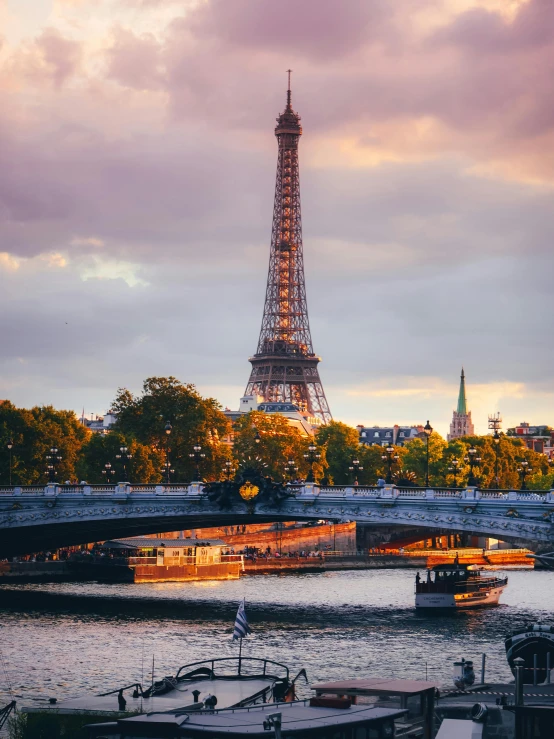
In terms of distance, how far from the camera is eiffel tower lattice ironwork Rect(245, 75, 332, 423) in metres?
189

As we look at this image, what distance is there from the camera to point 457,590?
79250 millimetres

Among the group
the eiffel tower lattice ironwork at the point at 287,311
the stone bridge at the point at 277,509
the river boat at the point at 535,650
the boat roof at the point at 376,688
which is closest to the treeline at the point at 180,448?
the stone bridge at the point at 277,509

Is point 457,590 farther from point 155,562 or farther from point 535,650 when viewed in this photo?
point 535,650

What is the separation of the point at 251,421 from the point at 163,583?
200 feet

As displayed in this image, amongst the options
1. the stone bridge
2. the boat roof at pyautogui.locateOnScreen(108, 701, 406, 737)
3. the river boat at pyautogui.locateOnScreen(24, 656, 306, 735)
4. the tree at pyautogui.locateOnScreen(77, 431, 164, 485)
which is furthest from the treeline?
the boat roof at pyautogui.locateOnScreen(108, 701, 406, 737)

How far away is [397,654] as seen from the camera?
193 ft

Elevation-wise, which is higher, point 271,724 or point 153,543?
point 153,543

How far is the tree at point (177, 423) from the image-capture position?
124 meters

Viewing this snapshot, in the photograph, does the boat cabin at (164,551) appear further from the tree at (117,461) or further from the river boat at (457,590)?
the river boat at (457,590)

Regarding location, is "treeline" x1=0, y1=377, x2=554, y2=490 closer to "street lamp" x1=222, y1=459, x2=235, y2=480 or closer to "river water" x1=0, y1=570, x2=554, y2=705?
"street lamp" x1=222, y1=459, x2=235, y2=480

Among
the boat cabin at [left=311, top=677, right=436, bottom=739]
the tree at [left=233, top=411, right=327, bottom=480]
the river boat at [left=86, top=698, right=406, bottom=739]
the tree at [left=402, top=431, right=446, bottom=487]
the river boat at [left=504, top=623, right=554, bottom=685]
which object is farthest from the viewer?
the tree at [left=402, top=431, right=446, bottom=487]

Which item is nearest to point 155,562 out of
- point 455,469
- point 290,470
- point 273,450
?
point 290,470

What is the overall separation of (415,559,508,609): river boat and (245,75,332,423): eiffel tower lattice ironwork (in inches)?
4142

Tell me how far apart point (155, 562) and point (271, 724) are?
2826 inches
